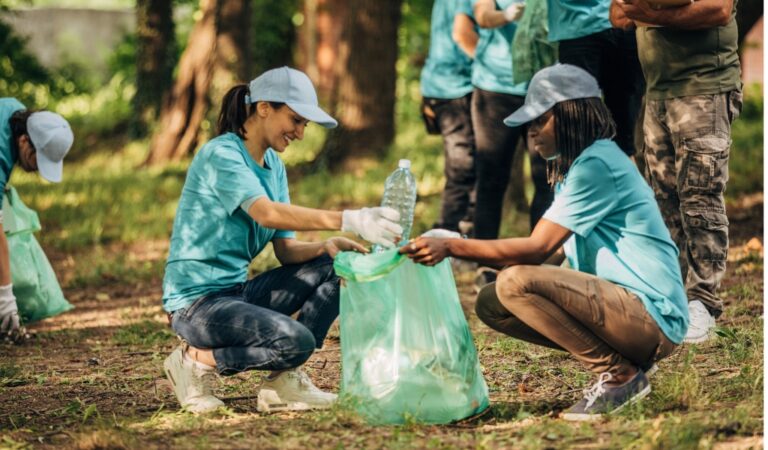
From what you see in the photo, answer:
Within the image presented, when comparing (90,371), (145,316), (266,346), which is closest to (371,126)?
(145,316)

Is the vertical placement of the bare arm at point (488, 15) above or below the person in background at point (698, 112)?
above

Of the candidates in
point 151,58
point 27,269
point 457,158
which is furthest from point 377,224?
point 151,58

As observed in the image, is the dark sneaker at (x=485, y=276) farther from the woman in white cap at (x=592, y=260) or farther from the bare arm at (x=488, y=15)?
the woman in white cap at (x=592, y=260)

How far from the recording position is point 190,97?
13.5 metres

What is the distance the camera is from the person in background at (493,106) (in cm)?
623

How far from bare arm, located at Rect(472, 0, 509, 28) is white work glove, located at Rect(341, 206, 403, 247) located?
8.65 ft

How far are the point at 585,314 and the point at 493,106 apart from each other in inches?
104

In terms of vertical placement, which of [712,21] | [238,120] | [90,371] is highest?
[712,21]

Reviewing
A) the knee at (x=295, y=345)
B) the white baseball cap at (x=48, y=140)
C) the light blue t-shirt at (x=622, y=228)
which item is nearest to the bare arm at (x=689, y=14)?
the light blue t-shirt at (x=622, y=228)

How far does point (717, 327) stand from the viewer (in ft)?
16.3

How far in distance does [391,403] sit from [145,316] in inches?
123

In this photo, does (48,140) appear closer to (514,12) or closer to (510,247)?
(514,12)

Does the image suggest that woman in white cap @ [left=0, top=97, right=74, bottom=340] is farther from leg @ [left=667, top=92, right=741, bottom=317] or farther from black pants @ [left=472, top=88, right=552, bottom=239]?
leg @ [left=667, top=92, right=741, bottom=317]

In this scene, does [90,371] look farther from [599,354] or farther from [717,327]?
[717,327]
